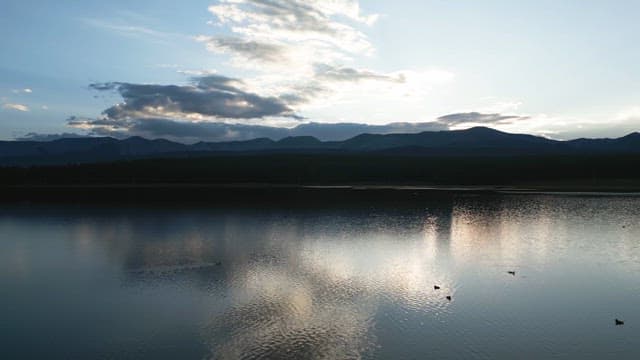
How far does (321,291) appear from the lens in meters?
29.3

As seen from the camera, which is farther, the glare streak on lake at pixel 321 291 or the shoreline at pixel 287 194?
the shoreline at pixel 287 194

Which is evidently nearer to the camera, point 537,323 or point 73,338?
point 73,338

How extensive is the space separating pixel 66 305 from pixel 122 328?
19.2 ft

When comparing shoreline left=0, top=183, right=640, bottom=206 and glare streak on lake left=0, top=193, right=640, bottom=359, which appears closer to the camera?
glare streak on lake left=0, top=193, right=640, bottom=359

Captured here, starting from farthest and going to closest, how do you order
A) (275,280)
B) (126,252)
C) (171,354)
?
(126,252)
(275,280)
(171,354)

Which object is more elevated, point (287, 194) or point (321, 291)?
point (321, 291)

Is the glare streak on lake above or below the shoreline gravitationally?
above

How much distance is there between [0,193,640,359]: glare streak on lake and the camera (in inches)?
831

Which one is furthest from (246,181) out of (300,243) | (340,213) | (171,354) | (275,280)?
(171,354)

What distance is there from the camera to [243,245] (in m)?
44.8

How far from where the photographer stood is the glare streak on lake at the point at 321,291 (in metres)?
21.1

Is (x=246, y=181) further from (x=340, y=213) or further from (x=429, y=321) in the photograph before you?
(x=429, y=321)

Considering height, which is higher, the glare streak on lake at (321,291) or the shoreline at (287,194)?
the glare streak on lake at (321,291)

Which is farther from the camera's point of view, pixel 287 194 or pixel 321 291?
pixel 287 194
